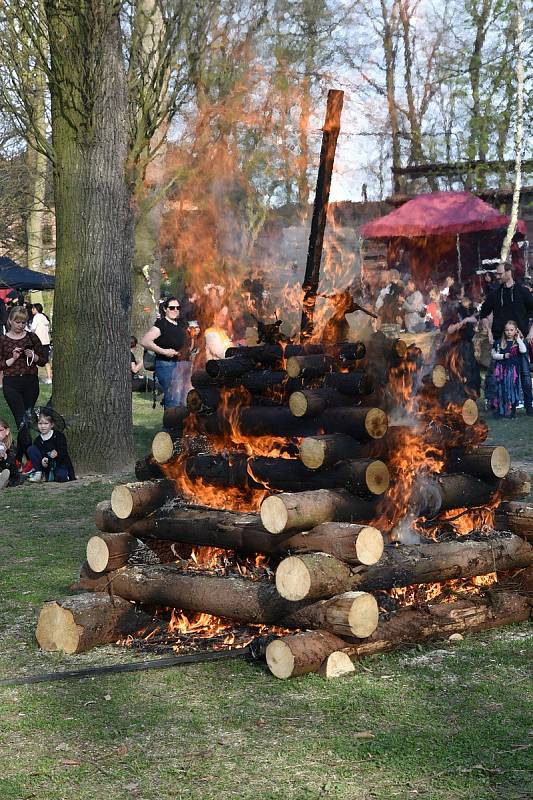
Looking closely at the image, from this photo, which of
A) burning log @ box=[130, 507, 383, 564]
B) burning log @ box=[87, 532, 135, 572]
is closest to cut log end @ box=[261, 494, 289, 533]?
burning log @ box=[130, 507, 383, 564]

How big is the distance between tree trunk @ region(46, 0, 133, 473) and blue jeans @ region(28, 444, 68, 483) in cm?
42

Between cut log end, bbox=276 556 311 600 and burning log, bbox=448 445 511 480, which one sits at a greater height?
burning log, bbox=448 445 511 480

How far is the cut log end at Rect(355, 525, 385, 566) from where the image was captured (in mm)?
5785

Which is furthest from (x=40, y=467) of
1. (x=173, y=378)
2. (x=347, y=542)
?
(x=347, y=542)

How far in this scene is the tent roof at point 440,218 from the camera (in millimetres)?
27594

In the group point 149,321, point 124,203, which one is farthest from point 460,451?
point 149,321

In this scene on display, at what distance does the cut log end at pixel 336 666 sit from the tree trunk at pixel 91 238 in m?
7.75

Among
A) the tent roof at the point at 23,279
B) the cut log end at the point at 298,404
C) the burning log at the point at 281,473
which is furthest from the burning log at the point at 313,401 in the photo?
the tent roof at the point at 23,279

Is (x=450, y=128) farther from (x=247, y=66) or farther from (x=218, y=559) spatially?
(x=218, y=559)

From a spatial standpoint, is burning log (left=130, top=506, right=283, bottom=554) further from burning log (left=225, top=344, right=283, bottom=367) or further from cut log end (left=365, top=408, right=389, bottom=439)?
burning log (left=225, top=344, right=283, bottom=367)

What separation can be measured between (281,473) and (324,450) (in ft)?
1.32

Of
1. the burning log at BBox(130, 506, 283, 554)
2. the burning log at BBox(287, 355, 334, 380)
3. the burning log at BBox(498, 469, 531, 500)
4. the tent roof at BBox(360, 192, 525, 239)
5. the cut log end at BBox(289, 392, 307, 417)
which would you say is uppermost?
the tent roof at BBox(360, 192, 525, 239)

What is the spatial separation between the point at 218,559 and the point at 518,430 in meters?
10.2

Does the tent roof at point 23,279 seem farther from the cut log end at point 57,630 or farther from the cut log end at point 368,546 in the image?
the cut log end at point 368,546
